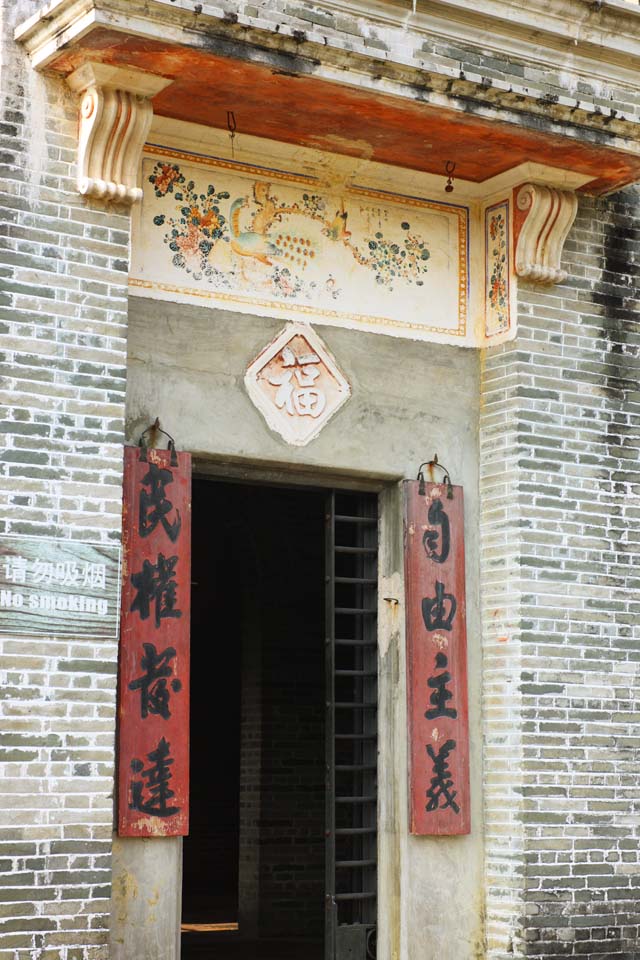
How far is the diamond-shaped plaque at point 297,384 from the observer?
7.79 m

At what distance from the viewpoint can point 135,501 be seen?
720 cm

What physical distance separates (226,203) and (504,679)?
297 cm

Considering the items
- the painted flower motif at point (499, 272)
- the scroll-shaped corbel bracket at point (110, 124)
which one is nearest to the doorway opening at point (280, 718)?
the painted flower motif at point (499, 272)

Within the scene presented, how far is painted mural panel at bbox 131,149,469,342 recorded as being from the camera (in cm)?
764

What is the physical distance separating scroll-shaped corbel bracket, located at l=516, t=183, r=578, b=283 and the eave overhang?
0.17 m

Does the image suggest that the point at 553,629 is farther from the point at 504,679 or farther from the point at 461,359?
the point at 461,359

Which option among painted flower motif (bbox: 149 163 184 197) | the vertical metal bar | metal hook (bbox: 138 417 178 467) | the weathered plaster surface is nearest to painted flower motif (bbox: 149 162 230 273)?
painted flower motif (bbox: 149 163 184 197)

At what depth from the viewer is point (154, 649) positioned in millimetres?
7148

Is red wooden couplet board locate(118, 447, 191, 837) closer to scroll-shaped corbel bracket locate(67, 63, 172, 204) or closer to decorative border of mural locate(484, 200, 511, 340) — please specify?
scroll-shaped corbel bracket locate(67, 63, 172, 204)

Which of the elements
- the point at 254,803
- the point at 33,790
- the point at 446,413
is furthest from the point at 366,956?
the point at 254,803

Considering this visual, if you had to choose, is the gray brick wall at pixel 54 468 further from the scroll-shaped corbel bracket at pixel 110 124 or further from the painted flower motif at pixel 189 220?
the painted flower motif at pixel 189 220

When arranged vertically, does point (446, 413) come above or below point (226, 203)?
below

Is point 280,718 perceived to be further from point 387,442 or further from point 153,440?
point 153,440

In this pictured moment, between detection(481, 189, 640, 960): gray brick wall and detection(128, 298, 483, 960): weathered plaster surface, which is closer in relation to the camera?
detection(128, 298, 483, 960): weathered plaster surface
